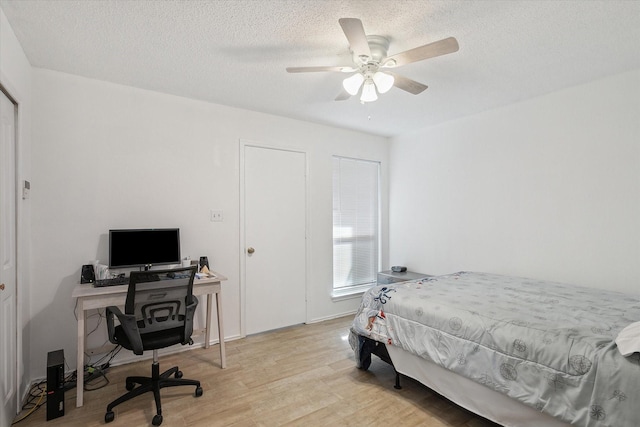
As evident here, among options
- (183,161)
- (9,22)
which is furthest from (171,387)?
(9,22)

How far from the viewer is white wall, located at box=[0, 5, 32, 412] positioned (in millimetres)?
1894

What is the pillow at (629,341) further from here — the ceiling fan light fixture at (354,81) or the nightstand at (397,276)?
the nightstand at (397,276)

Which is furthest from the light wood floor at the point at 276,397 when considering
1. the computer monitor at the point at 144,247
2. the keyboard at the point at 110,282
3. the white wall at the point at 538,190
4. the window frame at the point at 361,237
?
the white wall at the point at 538,190

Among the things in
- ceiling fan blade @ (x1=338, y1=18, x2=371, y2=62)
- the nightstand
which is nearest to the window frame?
the nightstand

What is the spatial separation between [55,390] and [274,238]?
85.7 inches

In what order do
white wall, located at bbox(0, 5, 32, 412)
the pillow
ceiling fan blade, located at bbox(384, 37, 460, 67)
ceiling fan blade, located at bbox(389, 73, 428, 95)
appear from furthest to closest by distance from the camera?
ceiling fan blade, located at bbox(389, 73, 428, 95)
white wall, located at bbox(0, 5, 32, 412)
ceiling fan blade, located at bbox(384, 37, 460, 67)
the pillow

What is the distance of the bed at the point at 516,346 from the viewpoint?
1425 millimetres

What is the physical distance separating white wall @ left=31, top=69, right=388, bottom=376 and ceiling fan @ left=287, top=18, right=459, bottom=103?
1.57m

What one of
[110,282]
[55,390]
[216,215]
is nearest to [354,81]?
[216,215]

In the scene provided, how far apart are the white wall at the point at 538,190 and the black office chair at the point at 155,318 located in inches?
120

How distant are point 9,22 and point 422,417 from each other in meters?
3.56

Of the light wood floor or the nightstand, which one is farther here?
the nightstand

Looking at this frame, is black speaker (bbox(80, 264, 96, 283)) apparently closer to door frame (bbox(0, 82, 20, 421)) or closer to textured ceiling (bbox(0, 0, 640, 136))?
door frame (bbox(0, 82, 20, 421))

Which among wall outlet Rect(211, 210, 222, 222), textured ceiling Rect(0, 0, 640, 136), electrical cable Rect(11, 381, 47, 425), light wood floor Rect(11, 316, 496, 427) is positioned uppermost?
textured ceiling Rect(0, 0, 640, 136)
